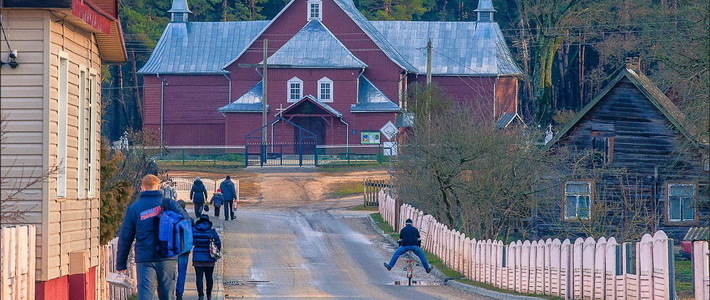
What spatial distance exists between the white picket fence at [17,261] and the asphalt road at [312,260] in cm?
864

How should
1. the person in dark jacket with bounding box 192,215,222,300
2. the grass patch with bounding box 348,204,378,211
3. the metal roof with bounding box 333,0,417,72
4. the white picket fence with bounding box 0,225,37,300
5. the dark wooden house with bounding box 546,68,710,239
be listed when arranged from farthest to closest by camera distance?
the metal roof with bounding box 333,0,417,72 → the grass patch with bounding box 348,204,378,211 → the dark wooden house with bounding box 546,68,710,239 → the person in dark jacket with bounding box 192,215,222,300 → the white picket fence with bounding box 0,225,37,300

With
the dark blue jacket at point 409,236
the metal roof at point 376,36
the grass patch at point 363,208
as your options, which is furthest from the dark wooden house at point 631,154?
the metal roof at point 376,36

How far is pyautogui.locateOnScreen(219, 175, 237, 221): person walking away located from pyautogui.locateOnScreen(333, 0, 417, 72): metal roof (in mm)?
32576

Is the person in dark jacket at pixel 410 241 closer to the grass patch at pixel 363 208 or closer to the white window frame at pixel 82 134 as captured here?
the white window frame at pixel 82 134

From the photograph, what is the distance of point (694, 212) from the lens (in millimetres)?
37656

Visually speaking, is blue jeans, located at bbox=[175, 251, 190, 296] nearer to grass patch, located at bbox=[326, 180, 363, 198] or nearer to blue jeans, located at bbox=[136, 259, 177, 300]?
blue jeans, located at bbox=[136, 259, 177, 300]

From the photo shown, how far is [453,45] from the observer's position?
7831 centimetres

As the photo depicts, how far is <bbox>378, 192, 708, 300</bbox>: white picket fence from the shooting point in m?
18.5

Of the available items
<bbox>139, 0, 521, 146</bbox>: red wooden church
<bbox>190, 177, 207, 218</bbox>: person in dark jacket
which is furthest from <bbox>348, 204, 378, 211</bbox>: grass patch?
<bbox>139, 0, 521, 146</bbox>: red wooden church

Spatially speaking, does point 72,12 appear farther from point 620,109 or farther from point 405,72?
point 405,72

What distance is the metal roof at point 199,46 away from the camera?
248ft

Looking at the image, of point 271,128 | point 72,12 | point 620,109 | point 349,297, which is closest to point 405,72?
point 271,128

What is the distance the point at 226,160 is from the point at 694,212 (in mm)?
33782

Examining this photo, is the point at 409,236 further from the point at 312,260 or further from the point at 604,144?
the point at 604,144
